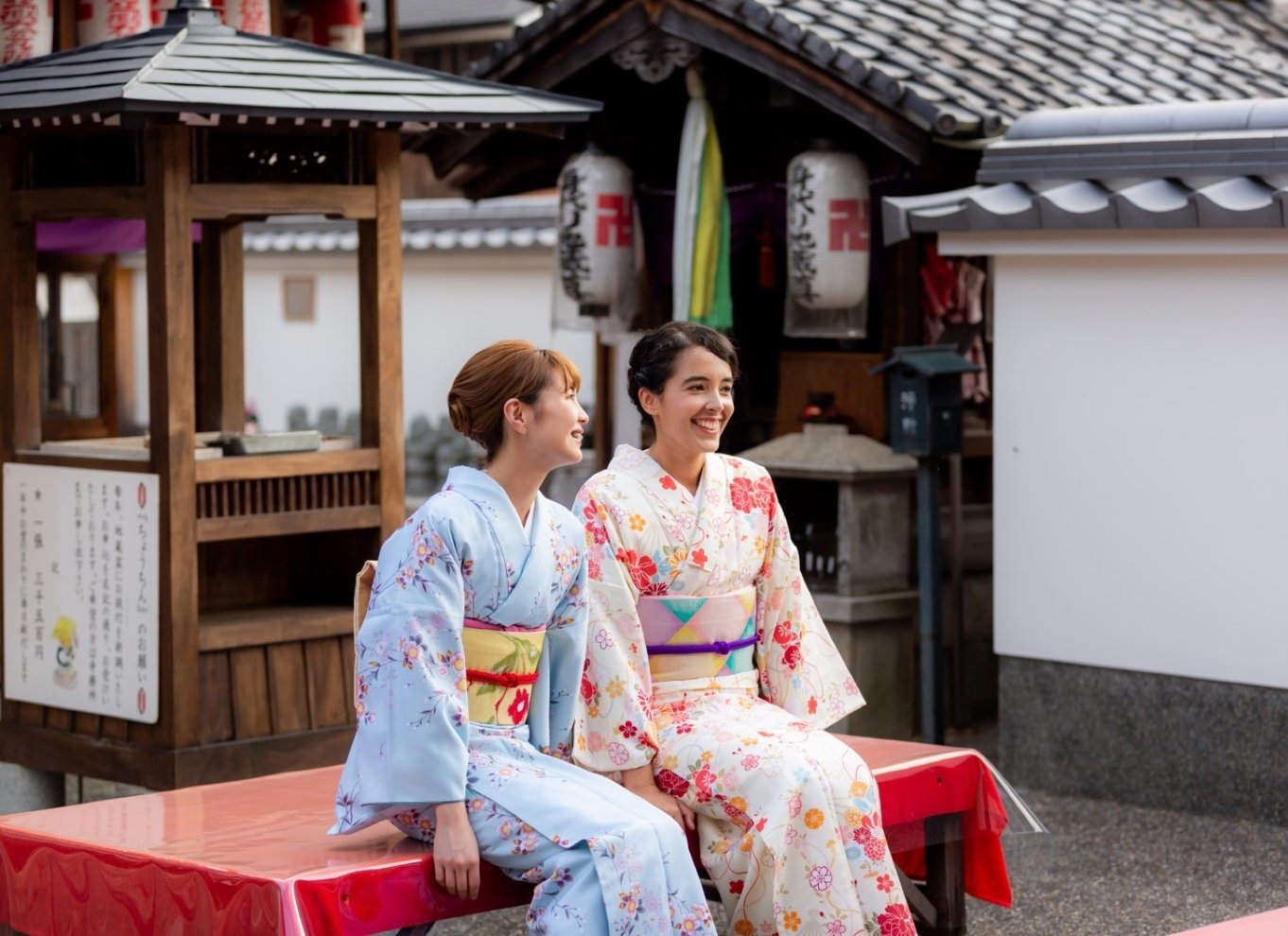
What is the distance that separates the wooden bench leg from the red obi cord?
5.06 feet

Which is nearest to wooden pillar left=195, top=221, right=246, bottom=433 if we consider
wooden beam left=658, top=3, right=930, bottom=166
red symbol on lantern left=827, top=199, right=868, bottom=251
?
wooden beam left=658, top=3, right=930, bottom=166

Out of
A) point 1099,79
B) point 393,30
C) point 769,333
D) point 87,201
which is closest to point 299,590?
point 87,201

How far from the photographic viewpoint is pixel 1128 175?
7465 mm

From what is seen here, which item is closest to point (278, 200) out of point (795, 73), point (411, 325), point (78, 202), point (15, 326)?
point (78, 202)

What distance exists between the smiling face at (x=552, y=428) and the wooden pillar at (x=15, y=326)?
127 inches

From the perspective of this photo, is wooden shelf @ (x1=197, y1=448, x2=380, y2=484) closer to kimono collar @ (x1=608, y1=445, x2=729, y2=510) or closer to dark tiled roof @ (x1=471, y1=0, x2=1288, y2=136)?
kimono collar @ (x1=608, y1=445, x2=729, y2=510)

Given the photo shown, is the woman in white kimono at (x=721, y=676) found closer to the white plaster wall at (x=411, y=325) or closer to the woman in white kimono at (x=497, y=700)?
the woman in white kimono at (x=497, y=700)

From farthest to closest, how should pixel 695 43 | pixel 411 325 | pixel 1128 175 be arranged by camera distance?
pixel 411 325 < pixel 695 43 < pixel 1128 175

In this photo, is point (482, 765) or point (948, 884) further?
point (948, 884)

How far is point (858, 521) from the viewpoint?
28.8 ft

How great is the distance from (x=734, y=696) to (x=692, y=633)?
0.21 m

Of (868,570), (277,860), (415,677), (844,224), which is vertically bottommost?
(277,860)

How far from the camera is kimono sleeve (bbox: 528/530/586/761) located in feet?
15.2

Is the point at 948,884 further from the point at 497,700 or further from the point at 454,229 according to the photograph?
the point at 454,229
